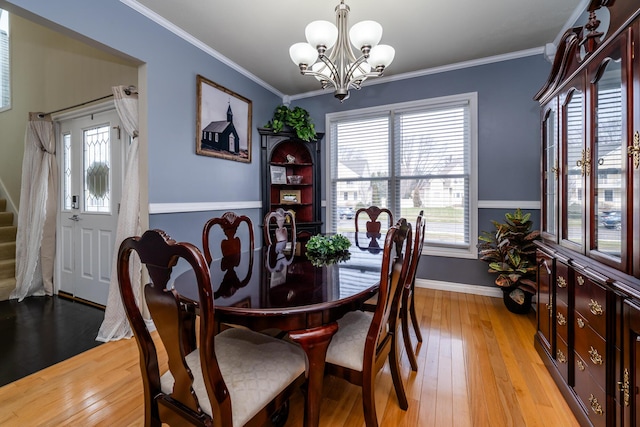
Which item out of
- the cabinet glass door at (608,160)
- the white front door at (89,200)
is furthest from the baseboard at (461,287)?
the white front door at (89,200)

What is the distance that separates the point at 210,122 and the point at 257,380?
2.72 metres

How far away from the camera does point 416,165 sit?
12.1ft

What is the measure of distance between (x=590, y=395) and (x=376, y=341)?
1095mm

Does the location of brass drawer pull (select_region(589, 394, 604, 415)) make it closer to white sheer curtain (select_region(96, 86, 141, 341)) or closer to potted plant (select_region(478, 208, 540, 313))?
potted plant (select_region(478, 208, 540, 313))

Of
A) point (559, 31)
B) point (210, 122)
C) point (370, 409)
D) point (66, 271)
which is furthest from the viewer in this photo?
point (66, 271)

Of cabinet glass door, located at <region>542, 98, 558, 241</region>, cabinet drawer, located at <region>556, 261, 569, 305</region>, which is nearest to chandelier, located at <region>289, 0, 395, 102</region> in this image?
cabinet glass door, located at <region>542, 98, 558, 241</region>

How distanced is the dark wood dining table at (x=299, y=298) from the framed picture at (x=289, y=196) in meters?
2.45

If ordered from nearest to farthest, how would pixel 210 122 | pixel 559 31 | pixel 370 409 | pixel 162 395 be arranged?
pixel 162 395 → pixel 370 409 → pixel 559 31 → pixel 210 122

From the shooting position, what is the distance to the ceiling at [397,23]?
2.36m

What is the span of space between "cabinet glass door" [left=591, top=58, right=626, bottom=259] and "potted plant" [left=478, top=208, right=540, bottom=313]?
1.53 m

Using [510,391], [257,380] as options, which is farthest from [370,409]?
[510,391]

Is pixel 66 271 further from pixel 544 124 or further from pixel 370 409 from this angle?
pixel 544 124

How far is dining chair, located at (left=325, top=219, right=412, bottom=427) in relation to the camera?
46.8 inches

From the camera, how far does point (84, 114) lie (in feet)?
10.3
